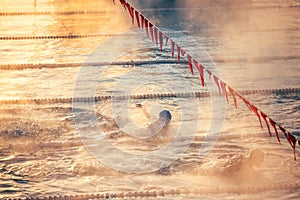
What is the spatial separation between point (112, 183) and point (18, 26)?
19.2ft

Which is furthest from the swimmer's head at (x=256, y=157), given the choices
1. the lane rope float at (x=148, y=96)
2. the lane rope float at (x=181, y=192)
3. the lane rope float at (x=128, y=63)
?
the lane rope float at (x=128, y=63)

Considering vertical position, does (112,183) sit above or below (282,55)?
below

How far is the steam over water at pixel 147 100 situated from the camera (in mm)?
4984

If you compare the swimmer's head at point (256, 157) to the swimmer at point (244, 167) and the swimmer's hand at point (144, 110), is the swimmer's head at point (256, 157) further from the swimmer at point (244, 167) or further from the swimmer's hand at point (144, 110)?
the swimmer's hand at point (144, 110)

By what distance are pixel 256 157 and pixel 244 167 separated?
5.7 inches

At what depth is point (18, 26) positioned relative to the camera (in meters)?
9.97

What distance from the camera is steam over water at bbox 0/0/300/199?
4.98 meters

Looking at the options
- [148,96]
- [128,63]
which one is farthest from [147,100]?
[128,63]

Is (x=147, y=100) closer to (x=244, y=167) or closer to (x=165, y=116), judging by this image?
(x=165, y=116)

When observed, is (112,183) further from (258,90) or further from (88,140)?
(258,90)

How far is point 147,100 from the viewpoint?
6777 mm

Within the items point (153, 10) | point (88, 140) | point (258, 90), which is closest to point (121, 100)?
point (88, 140)

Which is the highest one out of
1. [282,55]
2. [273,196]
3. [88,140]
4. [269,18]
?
[269,18]

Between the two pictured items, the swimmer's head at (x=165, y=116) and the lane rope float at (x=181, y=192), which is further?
the swimmer's head at (x=165, y=116)
